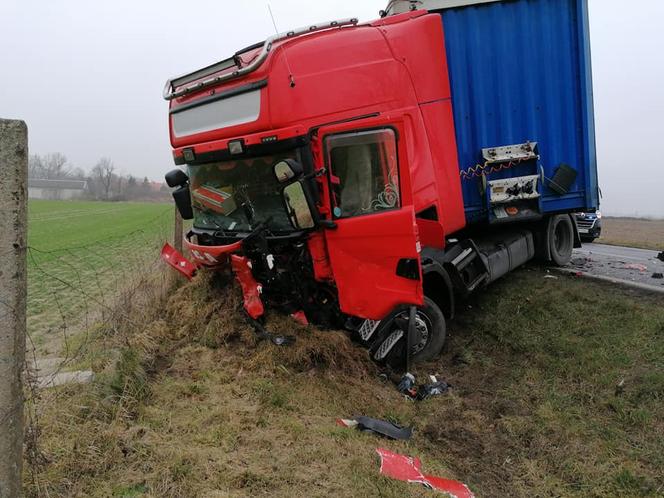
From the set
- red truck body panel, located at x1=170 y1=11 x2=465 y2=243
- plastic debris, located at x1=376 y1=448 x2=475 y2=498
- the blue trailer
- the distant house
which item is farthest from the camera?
the distant house

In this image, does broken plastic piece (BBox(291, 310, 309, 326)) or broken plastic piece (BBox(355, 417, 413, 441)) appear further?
broken plastic piece (BBox(291, 310, 309, 326))

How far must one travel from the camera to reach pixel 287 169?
371 centimetres

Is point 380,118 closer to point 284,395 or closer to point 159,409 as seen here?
point 284,395

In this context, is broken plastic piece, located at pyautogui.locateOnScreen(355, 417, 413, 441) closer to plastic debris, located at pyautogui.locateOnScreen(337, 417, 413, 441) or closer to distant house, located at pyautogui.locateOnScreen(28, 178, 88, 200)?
plastic debris, located at pyautogui.locateOnScreen(337, 417, 413, 441)

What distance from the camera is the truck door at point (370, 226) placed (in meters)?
3.90

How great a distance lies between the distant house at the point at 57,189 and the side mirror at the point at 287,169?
8581cm

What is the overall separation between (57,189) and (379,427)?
315 feet

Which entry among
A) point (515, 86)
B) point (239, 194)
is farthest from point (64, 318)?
point (515, 86)

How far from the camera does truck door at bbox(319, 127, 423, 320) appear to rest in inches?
154

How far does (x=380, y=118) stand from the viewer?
153 inches

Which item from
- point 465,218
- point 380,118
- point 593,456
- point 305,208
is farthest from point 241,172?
point 593,456

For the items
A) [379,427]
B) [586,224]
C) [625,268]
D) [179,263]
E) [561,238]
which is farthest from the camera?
[586,224]

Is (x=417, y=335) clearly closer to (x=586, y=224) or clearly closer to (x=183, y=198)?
(x=183, y=198)

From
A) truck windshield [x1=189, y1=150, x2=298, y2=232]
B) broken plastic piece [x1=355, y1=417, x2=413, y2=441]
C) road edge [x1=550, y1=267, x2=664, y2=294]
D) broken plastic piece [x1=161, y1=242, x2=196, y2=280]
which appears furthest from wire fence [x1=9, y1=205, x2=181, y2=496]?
road edge [x1=550, y1=267, x2=664, y2=294]
